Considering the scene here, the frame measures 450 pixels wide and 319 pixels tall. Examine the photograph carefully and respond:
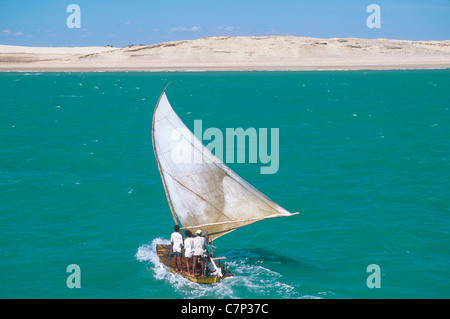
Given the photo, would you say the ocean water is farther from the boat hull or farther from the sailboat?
the sailboat

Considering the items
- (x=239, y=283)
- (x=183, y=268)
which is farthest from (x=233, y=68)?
(x=239, y=283)

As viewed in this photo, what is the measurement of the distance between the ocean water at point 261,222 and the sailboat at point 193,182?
2.48 meters

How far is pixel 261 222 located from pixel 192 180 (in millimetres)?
8693

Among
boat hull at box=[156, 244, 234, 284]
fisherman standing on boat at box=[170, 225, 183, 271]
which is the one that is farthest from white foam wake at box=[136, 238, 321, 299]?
fisherman standing on boat at box=[170, 225, 183, 271]

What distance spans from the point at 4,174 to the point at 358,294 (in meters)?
28.0

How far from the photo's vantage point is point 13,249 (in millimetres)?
24828

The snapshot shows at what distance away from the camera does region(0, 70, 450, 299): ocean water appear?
21.7 m

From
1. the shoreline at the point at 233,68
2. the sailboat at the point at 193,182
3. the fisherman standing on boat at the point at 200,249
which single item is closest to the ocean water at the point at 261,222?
the fisherman standing on boat at the point at 200,249

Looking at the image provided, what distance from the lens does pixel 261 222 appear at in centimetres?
3002

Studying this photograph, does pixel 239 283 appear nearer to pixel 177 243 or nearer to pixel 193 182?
pixel 177 243

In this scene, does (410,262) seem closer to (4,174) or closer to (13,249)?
(13,249)

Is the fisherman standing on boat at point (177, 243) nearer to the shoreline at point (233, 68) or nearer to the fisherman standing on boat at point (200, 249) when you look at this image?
the fisherman standing on boat at point (200, 249)

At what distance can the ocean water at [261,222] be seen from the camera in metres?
21.7

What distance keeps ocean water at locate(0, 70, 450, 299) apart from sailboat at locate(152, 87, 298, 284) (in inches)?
97.7
